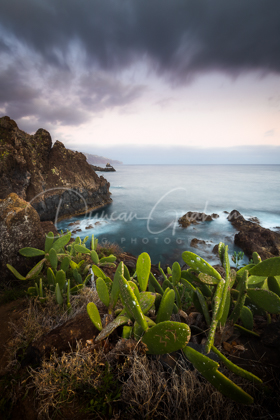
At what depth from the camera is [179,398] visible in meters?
1.35

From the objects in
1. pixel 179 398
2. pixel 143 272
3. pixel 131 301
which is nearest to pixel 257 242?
pixel 143 272

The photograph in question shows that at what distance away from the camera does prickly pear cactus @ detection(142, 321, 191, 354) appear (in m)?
1.32

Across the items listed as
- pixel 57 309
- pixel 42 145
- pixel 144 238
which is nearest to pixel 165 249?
pixel 144 238

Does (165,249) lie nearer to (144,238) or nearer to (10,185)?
(144,238)

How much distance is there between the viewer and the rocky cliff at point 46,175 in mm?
10688

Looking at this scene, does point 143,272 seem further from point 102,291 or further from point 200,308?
point 200,308

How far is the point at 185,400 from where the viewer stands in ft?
4.15

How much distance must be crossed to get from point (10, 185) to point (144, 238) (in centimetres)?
907

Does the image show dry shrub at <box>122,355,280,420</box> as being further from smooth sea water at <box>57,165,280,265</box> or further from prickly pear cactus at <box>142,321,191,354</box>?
smooth sea water at <box>57,165,280,265</box>

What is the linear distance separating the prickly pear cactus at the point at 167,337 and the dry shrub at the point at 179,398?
7.0 inches

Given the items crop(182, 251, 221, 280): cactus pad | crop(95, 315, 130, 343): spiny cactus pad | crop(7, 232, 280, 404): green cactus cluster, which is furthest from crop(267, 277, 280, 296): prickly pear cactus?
crop(95, 315, 130, 343): spiny cactus pad

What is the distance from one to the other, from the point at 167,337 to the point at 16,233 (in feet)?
14.1

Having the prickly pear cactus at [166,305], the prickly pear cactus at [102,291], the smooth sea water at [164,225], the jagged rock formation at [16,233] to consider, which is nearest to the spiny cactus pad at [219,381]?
the prickly pear cactus at [166,305]

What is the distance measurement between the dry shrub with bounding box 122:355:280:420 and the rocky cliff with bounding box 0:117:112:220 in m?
10.3
